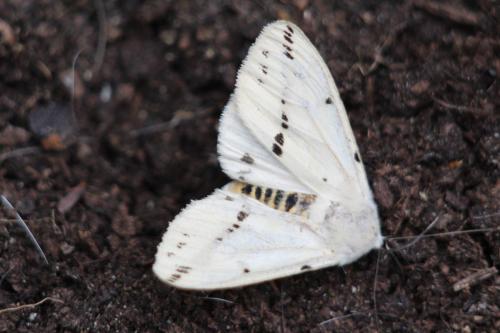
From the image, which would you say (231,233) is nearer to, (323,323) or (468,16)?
(323,323)

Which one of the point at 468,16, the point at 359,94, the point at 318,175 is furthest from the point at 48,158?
the point at 468,16

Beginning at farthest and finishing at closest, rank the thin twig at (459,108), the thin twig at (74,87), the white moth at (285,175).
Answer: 1. the thin twig at (74,87)
2. the thin twig at (459,108)
3. the white moth at (285,175)

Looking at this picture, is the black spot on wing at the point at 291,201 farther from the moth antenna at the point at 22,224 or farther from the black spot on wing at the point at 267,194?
the moth antenna at the point at 22,224

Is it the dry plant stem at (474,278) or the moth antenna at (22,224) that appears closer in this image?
the dry plant stem at (474,278)

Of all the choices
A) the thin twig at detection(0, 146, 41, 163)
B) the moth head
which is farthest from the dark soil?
the moth head

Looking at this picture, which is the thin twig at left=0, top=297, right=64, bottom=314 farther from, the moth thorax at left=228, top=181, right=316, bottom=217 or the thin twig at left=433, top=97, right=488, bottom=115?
the thin twig at left=433, top=97, right=488, bottom=115

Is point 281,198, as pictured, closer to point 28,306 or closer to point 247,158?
point 247,158

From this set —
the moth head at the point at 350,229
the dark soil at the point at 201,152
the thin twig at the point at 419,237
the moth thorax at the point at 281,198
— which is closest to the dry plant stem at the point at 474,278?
the dark soil at the point at 201,152
